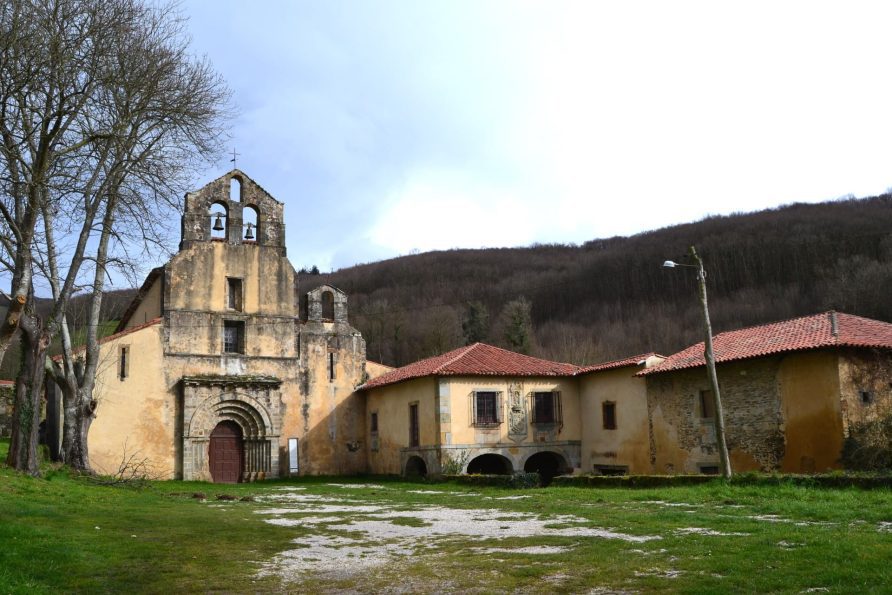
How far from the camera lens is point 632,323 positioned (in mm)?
76688

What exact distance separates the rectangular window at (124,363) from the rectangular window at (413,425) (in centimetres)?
1037

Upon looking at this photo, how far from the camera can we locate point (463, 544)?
34.1ft

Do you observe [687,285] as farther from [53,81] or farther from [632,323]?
[53,81]

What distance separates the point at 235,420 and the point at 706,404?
57.5 feet

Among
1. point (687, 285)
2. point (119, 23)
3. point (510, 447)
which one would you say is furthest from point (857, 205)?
point (119, 23)

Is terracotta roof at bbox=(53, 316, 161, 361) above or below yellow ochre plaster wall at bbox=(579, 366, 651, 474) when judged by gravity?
above

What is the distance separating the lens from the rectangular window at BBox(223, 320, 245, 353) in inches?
1242

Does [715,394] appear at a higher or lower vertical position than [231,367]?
lower

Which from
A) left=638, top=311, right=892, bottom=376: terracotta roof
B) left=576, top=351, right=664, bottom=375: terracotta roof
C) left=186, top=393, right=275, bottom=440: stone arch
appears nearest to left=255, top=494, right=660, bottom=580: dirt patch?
left=638, top=311, right=892, bottom=376: terracotta roof

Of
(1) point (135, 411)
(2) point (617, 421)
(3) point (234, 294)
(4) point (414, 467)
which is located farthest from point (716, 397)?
(1) point (135, 411)

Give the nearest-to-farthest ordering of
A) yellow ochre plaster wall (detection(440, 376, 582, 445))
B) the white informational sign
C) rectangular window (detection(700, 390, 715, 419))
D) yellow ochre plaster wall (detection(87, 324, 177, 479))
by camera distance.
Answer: rectangular window (detection(700, 390, 715, 419))
yellow ochre plaster wall (detection(87, 324, 177, 479))
yellow ochre plaster wall (detection(440, 376, 582, 445))
the white informational sign

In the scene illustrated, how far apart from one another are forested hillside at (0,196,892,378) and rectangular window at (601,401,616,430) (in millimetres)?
26026

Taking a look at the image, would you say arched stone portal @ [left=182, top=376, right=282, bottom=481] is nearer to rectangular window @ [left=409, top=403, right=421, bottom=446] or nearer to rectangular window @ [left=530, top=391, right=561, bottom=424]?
rectangular window @ [left=409, top=403, right=421, bottom=446]

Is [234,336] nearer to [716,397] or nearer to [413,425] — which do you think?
[413,425]
